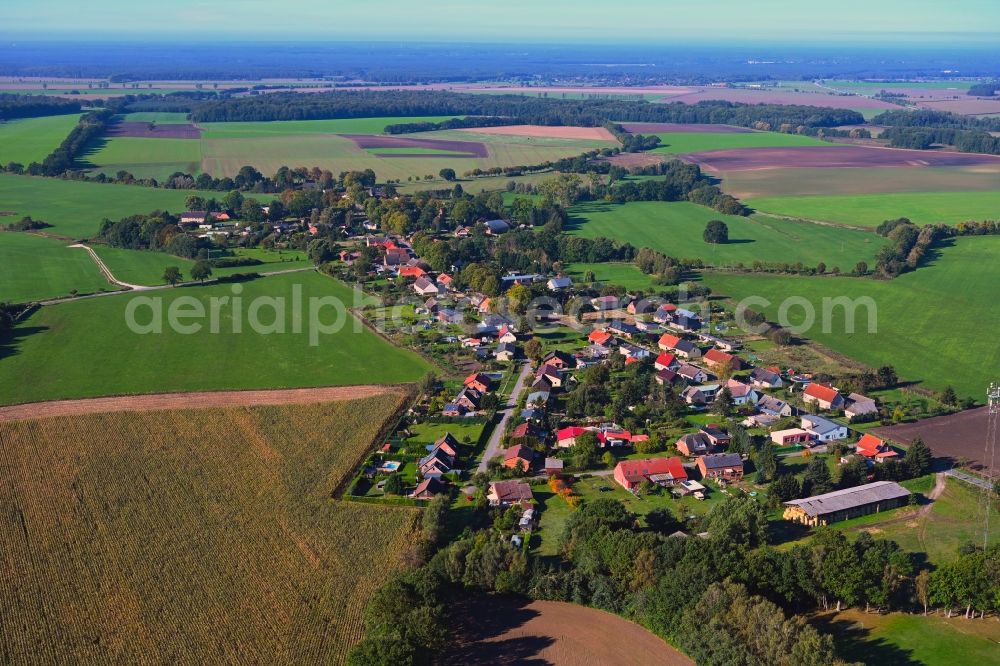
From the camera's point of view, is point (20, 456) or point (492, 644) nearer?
point (492, 644)

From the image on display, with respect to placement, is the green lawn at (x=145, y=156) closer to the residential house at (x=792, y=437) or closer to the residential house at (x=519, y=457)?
the residential house at (x=519, y=457)

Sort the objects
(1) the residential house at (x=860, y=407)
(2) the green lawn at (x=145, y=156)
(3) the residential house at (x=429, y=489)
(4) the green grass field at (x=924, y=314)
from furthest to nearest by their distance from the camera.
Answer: (2) the green lawn at (x=145, y=156), (4) the green grass field at (x=924, y=314), (1) the residential house at (x=860, y=407), (3) the residential house at (x=429, y=489)

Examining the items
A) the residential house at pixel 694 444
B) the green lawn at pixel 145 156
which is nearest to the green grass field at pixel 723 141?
the green lawn at pixel 145 156

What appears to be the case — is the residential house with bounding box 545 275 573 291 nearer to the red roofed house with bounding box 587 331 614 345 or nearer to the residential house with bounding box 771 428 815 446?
the red roofed house with bounding box 587 331 614 345

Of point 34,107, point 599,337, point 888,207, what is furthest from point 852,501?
point 34,107

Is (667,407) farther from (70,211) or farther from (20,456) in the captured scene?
(70,211)

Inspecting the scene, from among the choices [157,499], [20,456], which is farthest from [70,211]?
[157,499]

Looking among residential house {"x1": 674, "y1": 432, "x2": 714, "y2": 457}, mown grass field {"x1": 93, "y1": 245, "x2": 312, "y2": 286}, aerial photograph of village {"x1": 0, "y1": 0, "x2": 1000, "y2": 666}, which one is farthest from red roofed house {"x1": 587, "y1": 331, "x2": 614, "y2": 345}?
mown grass field {"x1": 93, "y1": 245, "x2": 312, "y2": 286}
